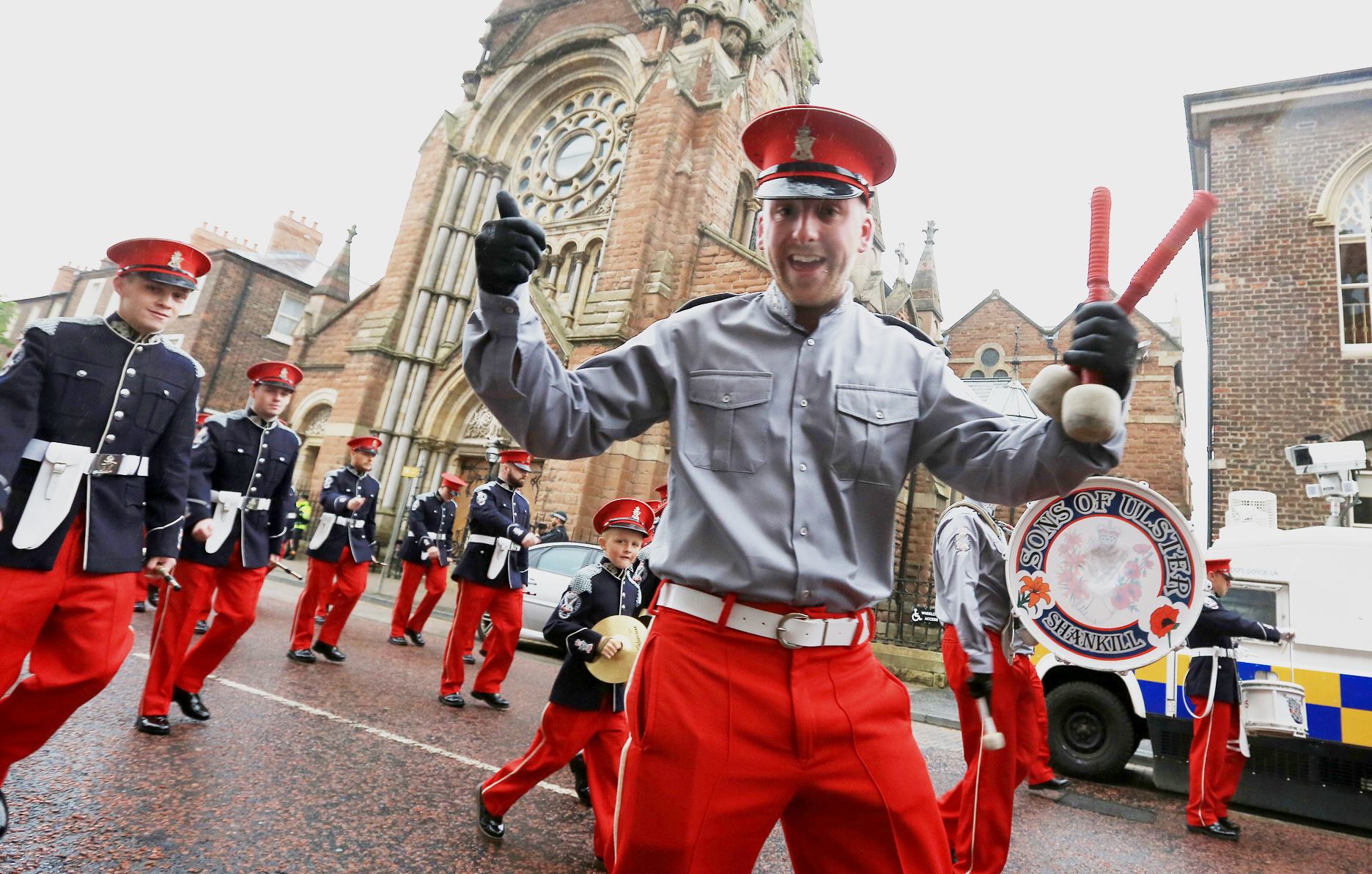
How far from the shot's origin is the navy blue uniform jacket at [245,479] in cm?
499

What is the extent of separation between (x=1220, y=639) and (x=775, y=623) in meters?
5.52

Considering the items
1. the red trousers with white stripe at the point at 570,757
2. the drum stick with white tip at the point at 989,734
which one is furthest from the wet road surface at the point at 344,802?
the drum stick with white tip at the point at 989,734

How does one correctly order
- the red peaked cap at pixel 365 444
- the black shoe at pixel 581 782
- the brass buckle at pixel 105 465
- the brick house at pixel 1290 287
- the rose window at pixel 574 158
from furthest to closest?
the rose window at pixel 574 158 < the brick house at pixel 1290 287 < the red peaked cap at pixel 365 444 < the black shoe at pixel 581 782 < the brass buckle at pixel 105 465

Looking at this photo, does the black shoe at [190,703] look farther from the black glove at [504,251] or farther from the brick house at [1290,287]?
the brick house at [1290,287]

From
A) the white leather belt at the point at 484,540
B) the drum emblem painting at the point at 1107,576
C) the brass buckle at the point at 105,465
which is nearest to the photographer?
the brass buckle at the point at 105,465

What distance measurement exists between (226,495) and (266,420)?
61 centimetres

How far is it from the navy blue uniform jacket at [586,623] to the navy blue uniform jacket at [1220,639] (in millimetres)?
4064

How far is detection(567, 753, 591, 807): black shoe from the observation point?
14.1 ft

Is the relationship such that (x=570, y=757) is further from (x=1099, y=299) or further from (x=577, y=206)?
(x=577, y=206)

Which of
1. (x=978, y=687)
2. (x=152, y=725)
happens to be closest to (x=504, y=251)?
(x=978, y=687)

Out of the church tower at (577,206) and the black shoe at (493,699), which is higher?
the church tower at (577,206)

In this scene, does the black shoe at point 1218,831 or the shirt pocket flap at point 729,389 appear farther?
the black shoe at point 1218,831

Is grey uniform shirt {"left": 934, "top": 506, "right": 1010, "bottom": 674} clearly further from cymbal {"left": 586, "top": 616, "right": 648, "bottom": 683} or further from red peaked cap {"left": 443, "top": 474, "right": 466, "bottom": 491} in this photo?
red peaked cap {"left": 443, "top": 474, "right": 466, "bottom": 491}

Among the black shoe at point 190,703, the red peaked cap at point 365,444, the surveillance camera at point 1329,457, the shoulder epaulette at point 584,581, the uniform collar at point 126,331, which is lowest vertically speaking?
the black shoe at point 190,703
